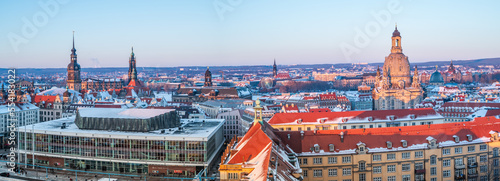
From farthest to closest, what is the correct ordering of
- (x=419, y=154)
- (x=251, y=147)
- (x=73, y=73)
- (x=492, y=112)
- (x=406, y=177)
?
(x=73, y=73)
(x=492, y=112)
(x=419, y=154)
(x=406, y=177)
(x=251, y=147)

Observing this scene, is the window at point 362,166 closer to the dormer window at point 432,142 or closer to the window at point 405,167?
the window at point 405,167

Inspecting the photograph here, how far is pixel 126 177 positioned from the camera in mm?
64562

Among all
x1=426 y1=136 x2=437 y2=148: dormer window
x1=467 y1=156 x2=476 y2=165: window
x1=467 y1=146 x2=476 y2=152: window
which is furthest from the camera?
x1=467 y1=156 x2=476 y2=165: window

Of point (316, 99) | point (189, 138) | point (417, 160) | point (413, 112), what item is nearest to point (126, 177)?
point (189, 138)

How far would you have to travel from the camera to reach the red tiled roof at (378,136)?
5050cm

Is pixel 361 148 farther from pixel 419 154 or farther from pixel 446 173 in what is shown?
pixel 446 173

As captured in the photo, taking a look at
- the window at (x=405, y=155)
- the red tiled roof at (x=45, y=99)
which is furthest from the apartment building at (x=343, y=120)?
the red tiled roof at (x=45, y=99)

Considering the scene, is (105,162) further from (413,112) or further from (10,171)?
(413,112)

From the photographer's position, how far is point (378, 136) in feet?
169

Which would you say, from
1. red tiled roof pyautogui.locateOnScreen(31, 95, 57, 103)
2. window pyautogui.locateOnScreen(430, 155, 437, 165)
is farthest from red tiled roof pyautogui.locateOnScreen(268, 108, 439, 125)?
red tiled roof pyautogui.locateOnScreen(31, 95, 57, 103)

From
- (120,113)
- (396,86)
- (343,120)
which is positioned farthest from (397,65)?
(120,113)

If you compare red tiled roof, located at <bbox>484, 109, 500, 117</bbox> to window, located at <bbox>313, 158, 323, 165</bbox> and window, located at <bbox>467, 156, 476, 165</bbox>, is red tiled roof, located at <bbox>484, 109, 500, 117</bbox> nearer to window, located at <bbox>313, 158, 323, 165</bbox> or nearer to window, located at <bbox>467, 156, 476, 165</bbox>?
window, located at <bbox>467, 156, 476, 165</bbox>

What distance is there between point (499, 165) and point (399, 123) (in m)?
21.3

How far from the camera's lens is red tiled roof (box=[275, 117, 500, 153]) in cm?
5050
